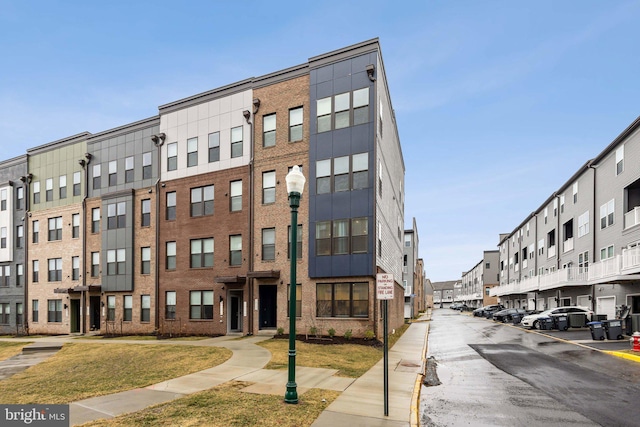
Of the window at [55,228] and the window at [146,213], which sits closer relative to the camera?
the window at [146,213]

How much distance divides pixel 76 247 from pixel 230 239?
619 inches

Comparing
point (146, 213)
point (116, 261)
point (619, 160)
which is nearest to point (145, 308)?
point (116, 261)

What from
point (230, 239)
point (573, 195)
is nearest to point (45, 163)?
point (230, 239)

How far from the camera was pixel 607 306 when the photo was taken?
1172 inches

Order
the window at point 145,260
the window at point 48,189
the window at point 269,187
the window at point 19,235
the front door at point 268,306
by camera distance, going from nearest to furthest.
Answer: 1. the window at point 269,187
2. the front door at point 268,306
3. the window at point 145,260
4. the window at point 48,189
5. the window at point 19,235

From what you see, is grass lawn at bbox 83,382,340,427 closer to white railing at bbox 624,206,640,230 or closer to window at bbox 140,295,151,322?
window at bbox 140,295,151,322

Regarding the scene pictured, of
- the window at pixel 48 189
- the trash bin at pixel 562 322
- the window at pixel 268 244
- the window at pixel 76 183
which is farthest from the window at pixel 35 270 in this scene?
the trash bin at pixel 562 322

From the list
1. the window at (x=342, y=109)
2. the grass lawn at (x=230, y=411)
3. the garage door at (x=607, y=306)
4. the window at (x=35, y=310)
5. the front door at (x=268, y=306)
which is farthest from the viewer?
the window at (x=35, y=310)

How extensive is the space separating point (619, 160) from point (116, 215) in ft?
121

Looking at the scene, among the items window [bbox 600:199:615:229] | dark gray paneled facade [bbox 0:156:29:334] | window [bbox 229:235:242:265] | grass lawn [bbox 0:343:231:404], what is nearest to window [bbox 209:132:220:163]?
window [bbox 229:235:242:265]

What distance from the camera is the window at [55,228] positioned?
3359 centimetres

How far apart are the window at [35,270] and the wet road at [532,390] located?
3403 centimetres

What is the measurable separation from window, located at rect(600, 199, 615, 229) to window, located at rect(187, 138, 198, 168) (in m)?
30.3

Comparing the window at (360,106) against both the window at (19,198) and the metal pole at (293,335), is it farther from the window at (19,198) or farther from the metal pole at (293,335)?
the window at (19,198)
